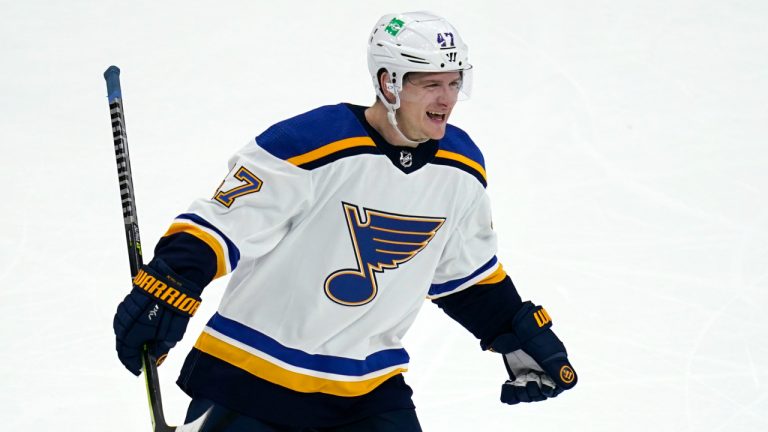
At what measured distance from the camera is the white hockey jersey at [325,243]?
2.53 metres

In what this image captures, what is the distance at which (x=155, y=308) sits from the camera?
2342 mm

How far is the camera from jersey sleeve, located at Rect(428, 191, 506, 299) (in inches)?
114

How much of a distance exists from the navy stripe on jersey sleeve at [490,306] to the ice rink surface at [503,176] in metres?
0.86

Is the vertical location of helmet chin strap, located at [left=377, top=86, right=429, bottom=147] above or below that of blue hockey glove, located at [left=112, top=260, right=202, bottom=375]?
above

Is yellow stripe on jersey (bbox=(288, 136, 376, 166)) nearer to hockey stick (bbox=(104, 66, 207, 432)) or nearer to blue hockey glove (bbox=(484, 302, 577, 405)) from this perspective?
hockey stick (bbox=(104, 66, 207, 432))

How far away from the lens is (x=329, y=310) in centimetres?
264

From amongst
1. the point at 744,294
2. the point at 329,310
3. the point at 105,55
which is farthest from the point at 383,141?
the point at 105,55

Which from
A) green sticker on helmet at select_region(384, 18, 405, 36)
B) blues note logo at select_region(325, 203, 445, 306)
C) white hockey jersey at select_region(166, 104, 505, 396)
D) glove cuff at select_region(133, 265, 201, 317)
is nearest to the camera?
glove cuff at select_region(133, 265, 201, 317)

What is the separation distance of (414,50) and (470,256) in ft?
1.91

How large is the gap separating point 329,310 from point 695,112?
11.4ft

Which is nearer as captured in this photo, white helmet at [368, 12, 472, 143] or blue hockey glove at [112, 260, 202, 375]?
blue hockey glove at [112, 260, 202, 375]

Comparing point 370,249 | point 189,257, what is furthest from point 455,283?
point 189,257

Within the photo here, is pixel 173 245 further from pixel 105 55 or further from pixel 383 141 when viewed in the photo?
pixel 105 55

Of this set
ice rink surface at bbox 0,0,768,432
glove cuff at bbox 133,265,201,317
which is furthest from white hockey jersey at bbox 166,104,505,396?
ice rink surface at bbox 0,0,768,432
